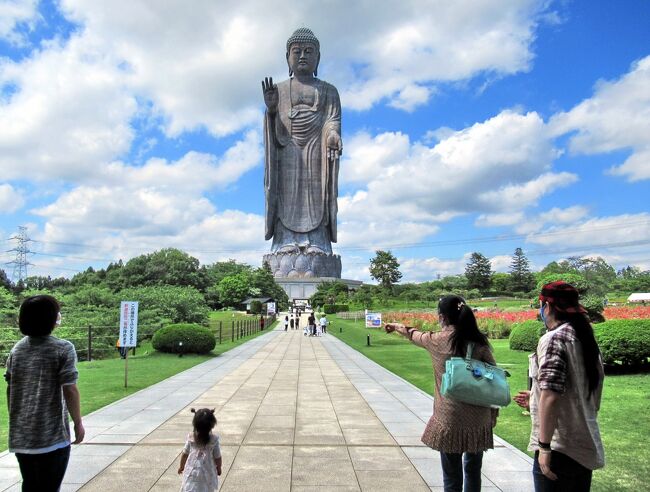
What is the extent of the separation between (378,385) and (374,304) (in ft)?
131

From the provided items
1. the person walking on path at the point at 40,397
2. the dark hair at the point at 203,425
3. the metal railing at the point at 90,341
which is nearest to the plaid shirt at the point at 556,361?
the dark hair at the point at 203,425

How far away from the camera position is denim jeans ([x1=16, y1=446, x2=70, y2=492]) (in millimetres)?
3191

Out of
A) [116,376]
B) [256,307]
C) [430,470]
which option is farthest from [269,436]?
[256,307]

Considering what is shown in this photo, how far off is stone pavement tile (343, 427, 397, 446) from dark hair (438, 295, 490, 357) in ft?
9.97

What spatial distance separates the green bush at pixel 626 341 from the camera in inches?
416

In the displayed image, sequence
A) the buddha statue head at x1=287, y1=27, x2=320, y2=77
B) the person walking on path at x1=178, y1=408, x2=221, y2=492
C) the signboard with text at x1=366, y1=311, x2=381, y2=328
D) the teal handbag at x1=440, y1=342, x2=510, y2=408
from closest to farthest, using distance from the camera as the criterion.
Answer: the teal handbag at x1=440, y1=342, x2=510, y2=408 → the person walking on path at x1=178, y1=408, x2=221, y2=492 → the signboard with text at x1=366, y1=311, x2=381, y2=328 → the buddha statue head at x1=287, y1=27, x2=320, y2=77

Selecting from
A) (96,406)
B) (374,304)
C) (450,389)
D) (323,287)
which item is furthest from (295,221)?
(450,389)

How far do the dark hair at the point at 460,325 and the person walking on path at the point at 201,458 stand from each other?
1.67 metres

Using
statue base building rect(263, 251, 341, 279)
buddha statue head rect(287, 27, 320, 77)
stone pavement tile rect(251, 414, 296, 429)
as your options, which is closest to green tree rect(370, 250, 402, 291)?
statue base building rect(263, 251, 341, 279)

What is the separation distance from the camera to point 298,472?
5.14m

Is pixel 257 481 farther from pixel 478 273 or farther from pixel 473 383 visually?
pixel 478 273

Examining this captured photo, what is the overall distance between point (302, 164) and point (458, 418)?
53887 mm

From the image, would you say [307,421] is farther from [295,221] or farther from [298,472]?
[295,221]

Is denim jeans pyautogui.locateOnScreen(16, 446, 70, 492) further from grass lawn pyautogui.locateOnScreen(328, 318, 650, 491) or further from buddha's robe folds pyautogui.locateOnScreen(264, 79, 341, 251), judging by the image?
buddha's robe folds pyautogui.locateOnScreen(264, 79, 341, 251)
